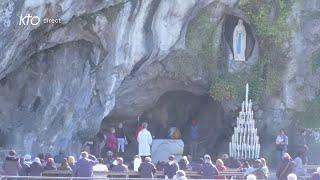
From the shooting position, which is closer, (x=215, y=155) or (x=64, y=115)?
→ (x=64, y=115)

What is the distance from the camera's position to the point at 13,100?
91.8 ft

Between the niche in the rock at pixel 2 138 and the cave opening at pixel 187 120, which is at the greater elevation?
the cave opening at pixel 187 120

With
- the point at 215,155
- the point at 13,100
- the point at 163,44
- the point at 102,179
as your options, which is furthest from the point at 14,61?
the point at 215,155

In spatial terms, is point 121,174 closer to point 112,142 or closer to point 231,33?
point 112,142

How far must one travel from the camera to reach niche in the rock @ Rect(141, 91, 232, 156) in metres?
32.6

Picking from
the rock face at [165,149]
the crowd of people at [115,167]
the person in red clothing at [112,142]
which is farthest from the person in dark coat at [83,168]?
the rock face at [165,149]

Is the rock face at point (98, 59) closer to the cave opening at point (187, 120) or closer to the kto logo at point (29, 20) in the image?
the kto logo at point (29, 20)

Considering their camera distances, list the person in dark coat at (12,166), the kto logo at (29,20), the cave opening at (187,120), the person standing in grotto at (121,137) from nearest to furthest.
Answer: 1. the person in dark coat at (12,166)
2. the kto logo at (29,20)
3. the person standing in grotto at (121,137)
4. the cave opening at (187,120)

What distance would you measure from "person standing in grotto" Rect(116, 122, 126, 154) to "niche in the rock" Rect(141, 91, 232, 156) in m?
1.78

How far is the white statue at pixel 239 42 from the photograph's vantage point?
30797 mm

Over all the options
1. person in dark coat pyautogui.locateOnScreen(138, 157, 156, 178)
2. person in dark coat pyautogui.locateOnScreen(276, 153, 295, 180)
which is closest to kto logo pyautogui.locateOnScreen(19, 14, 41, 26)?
person in dark coat pyautogui.locateOnScreen(138, 157, 156, 178)

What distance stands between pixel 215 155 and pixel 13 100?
304 inches

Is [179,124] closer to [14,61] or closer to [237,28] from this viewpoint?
[237,28]

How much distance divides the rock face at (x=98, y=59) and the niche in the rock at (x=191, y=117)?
2.69 m
